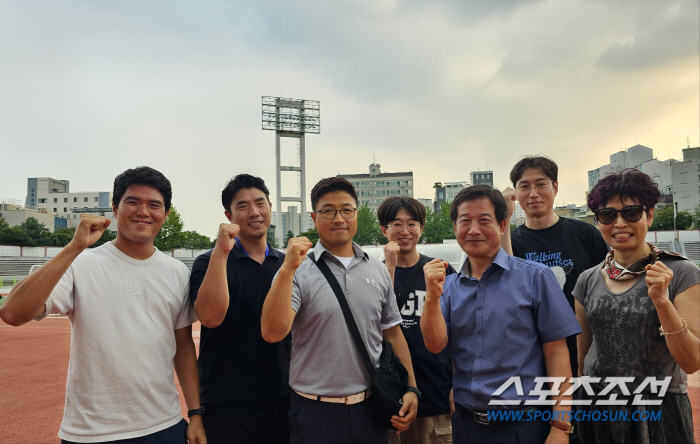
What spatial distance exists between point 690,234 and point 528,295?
52.5 meters

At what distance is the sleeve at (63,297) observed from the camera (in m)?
2.64

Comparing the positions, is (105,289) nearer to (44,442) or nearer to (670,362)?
(670,362)

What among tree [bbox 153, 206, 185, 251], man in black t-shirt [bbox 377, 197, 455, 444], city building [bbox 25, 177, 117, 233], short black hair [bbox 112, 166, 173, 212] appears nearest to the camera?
short black hair [bbox 112, 166, 173, 212]

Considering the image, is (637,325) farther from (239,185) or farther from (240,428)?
(239,185)

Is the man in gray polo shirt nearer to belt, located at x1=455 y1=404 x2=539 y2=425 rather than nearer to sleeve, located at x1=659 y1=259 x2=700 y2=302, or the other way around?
belt, located at x1=455 y1=404 x2=539 y2=425

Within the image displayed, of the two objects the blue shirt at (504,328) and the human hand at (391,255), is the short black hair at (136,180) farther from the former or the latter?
the blue shirt at (504,328)

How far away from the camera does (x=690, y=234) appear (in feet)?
144

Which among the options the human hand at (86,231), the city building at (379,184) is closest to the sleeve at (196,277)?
the human hand at (86,231)

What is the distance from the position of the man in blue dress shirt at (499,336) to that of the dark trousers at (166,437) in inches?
68.9

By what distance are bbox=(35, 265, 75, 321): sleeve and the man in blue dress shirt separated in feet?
7.25

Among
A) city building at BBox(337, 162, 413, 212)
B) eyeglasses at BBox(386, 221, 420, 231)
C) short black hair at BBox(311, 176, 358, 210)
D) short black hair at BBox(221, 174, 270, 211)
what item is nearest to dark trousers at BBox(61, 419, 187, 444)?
short black hair at BBox(221, 174, 270, 211)

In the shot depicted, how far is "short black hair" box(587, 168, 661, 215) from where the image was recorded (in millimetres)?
2963

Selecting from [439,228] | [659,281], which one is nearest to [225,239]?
[659,281]

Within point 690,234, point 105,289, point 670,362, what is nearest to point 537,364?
point 670,362
